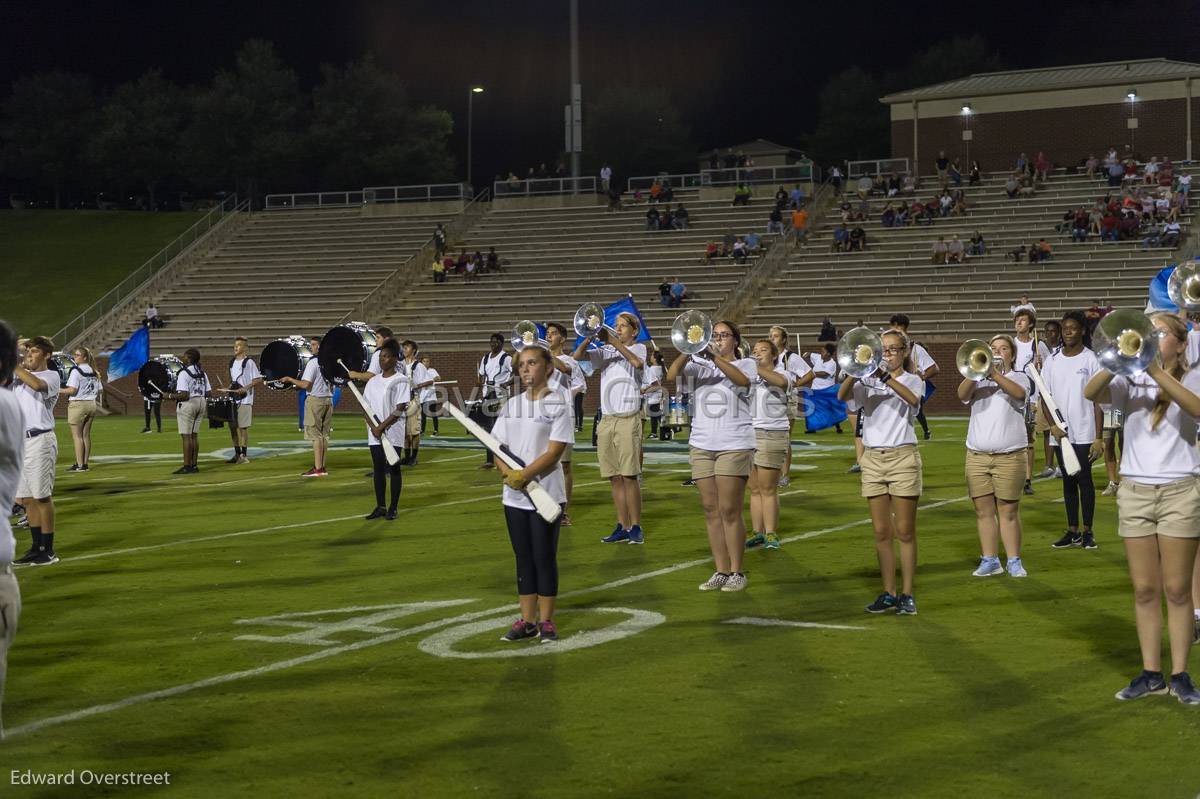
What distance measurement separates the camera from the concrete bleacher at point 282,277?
4225 cm

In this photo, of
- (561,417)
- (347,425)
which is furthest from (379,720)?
(347,425)

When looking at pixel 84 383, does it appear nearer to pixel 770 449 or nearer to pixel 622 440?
pixel 622 440

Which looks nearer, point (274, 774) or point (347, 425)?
point (274, 774)

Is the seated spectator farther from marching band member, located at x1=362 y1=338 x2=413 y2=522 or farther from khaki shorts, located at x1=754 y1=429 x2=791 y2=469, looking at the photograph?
khaki shorts, located at x1=754 y1=429 x2=791 y2=469

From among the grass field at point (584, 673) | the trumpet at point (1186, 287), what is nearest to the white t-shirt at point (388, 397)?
the grass field at point (584, 673)

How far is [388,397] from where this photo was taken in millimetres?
13625

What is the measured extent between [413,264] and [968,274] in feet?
57.7

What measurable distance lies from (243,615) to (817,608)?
3.67 m

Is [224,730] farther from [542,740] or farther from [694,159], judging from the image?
[694,159]

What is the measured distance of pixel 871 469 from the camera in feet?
28.0

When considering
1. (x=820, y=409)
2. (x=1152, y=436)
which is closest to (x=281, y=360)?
(x=820, y=409)

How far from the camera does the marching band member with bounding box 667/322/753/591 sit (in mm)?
9211

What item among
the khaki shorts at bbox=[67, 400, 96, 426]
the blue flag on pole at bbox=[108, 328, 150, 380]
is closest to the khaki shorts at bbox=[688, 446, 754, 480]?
the khaki shorts at bbox=[67, 400, 96, 426]

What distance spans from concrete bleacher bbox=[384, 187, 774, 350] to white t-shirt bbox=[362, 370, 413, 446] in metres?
23.3
